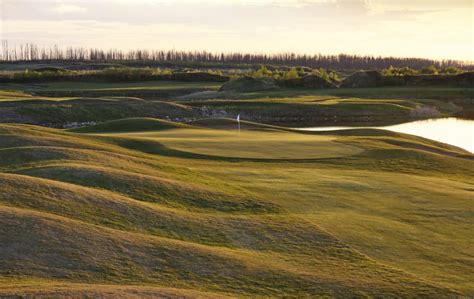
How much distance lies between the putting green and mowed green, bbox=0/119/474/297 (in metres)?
2.25

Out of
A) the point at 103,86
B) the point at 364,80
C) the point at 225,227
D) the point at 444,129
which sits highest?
the point at 364,80

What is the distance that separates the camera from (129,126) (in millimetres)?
41438

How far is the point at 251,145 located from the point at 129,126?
12430mm

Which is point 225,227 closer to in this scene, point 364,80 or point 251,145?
point 251,145

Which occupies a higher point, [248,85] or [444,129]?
[248,85]

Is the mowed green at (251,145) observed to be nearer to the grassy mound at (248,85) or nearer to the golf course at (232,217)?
the golf course at (232,217)

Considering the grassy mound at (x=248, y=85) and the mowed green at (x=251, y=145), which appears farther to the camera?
the grassy mound at (x=248, y=85)

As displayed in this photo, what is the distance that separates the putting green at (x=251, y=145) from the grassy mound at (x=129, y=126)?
3.43 metres

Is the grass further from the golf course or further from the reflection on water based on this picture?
the golf course

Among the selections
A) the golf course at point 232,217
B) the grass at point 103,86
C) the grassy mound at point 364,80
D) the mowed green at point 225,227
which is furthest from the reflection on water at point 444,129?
the grass at point 103,86

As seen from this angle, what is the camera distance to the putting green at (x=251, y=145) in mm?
29453

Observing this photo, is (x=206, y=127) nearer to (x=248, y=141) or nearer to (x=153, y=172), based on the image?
(x=248, y=141)

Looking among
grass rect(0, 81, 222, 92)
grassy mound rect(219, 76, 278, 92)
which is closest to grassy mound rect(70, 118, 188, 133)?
grass rect(0, 81, 222, 92)

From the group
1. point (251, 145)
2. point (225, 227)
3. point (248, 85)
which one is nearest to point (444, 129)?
point (251, 145)
